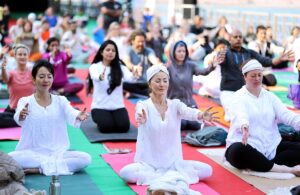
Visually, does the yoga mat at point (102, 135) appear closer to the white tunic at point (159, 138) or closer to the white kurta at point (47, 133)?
the white kurta at point (47, 133)

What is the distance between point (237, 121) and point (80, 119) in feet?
4.63

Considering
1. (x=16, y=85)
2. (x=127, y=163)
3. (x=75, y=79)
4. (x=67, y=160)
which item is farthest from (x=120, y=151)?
(x=75, y=79)

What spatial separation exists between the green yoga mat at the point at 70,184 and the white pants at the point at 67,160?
90 mm

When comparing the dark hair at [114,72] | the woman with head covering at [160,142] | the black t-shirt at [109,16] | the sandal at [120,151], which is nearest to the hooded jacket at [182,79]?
the dark hair at [114,72]

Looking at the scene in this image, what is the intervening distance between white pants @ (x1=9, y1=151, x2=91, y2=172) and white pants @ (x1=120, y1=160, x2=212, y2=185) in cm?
48

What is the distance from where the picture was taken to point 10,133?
7676 mm

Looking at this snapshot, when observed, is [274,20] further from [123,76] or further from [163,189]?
[163,189]

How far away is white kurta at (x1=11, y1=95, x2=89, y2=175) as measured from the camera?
584 centimetres

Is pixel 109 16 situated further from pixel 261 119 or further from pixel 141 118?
pixel 141 118

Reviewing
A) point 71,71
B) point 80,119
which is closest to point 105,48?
point 80,119

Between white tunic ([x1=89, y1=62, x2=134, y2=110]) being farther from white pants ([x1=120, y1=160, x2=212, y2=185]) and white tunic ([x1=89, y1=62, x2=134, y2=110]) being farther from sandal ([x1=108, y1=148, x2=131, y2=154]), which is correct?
white pants ([x1=120, y1=160, x2=212, y2=185])

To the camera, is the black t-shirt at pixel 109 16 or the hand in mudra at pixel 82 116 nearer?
the hand in mudra at pixel 82 116

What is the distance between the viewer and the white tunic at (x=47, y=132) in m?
5.85

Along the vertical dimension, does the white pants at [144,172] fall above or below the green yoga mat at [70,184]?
above
